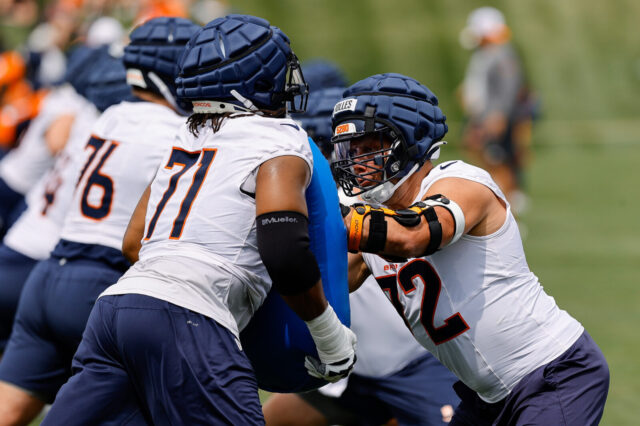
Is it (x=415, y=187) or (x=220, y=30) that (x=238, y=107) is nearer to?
(x=220, y=30)

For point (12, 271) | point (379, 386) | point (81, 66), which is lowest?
point (379, 386)

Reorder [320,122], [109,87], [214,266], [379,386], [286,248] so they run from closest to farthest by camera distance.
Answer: [286,248]
[214,266]
[379,386]
[320,122]
[109,87]

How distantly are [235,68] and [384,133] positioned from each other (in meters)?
0.62

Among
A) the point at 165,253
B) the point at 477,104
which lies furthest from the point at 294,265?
the point at 477,104

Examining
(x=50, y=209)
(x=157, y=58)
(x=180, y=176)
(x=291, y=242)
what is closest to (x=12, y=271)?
(x=50, y=209)

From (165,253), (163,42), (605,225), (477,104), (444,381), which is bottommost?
(605,225)

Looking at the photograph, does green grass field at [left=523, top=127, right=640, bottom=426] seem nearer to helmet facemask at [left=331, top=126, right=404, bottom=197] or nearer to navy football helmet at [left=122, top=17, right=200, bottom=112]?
helmet facemask at [left=331, top=126, right=404, bottom=197]

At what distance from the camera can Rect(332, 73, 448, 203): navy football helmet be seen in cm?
332

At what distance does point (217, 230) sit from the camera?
288 centimetres

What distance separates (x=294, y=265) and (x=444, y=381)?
1.56 m

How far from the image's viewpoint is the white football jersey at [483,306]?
3.28m

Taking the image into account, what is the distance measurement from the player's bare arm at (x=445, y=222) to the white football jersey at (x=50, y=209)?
6.40ft

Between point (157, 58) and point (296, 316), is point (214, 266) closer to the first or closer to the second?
point (296, 316)

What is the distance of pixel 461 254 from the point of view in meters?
3.27
